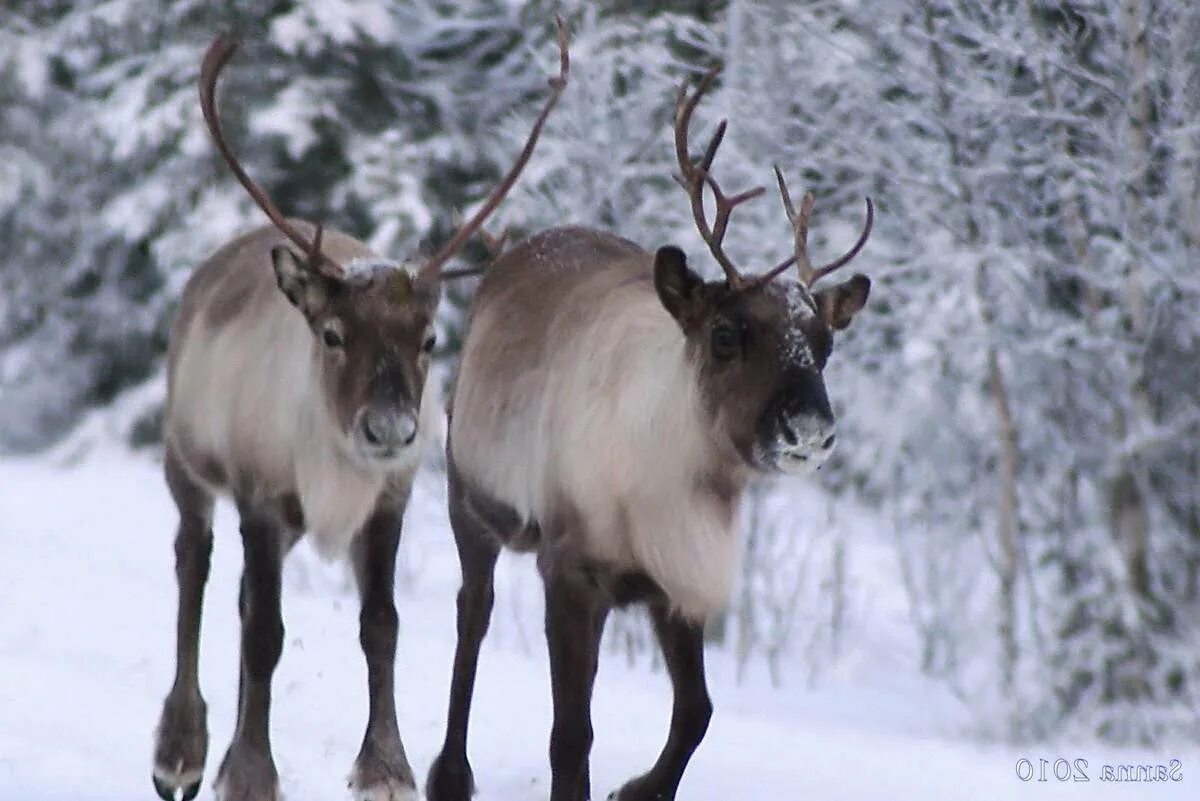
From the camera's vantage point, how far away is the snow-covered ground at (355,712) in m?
5.99

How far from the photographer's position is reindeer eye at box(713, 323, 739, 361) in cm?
468

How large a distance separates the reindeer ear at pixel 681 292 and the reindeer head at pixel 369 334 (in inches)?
24.6

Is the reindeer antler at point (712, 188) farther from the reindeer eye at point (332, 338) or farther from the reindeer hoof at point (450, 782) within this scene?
the reindeer hoof at point (450, 782)

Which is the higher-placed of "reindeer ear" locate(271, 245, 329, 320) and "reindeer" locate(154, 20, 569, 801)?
"reindeer ear" locate(271, 245, 329, 320)

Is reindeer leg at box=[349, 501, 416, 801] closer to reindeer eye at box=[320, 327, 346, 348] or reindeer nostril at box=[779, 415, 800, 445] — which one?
reindeer eye at box=[320, 327, 346, 348]

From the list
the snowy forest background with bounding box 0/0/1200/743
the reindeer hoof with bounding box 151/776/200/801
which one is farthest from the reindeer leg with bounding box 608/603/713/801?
the snowy forest background with bounding box 0/0/1200/743

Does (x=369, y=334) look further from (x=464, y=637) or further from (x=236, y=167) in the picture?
(x=464, y=637)

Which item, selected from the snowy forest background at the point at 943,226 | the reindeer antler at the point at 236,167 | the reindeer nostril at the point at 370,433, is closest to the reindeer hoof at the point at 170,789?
the reindeer nostril at the point at 370,433

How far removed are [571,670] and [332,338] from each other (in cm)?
100

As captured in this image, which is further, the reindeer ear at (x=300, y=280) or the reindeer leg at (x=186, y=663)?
the reindeer leg at (x=186, y=663)

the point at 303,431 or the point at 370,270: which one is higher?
the point at 370,270

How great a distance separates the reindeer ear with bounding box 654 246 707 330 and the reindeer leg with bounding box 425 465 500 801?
45.1 inches

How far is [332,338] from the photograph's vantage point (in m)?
5.02

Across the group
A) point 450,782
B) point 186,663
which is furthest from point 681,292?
point 186,663
